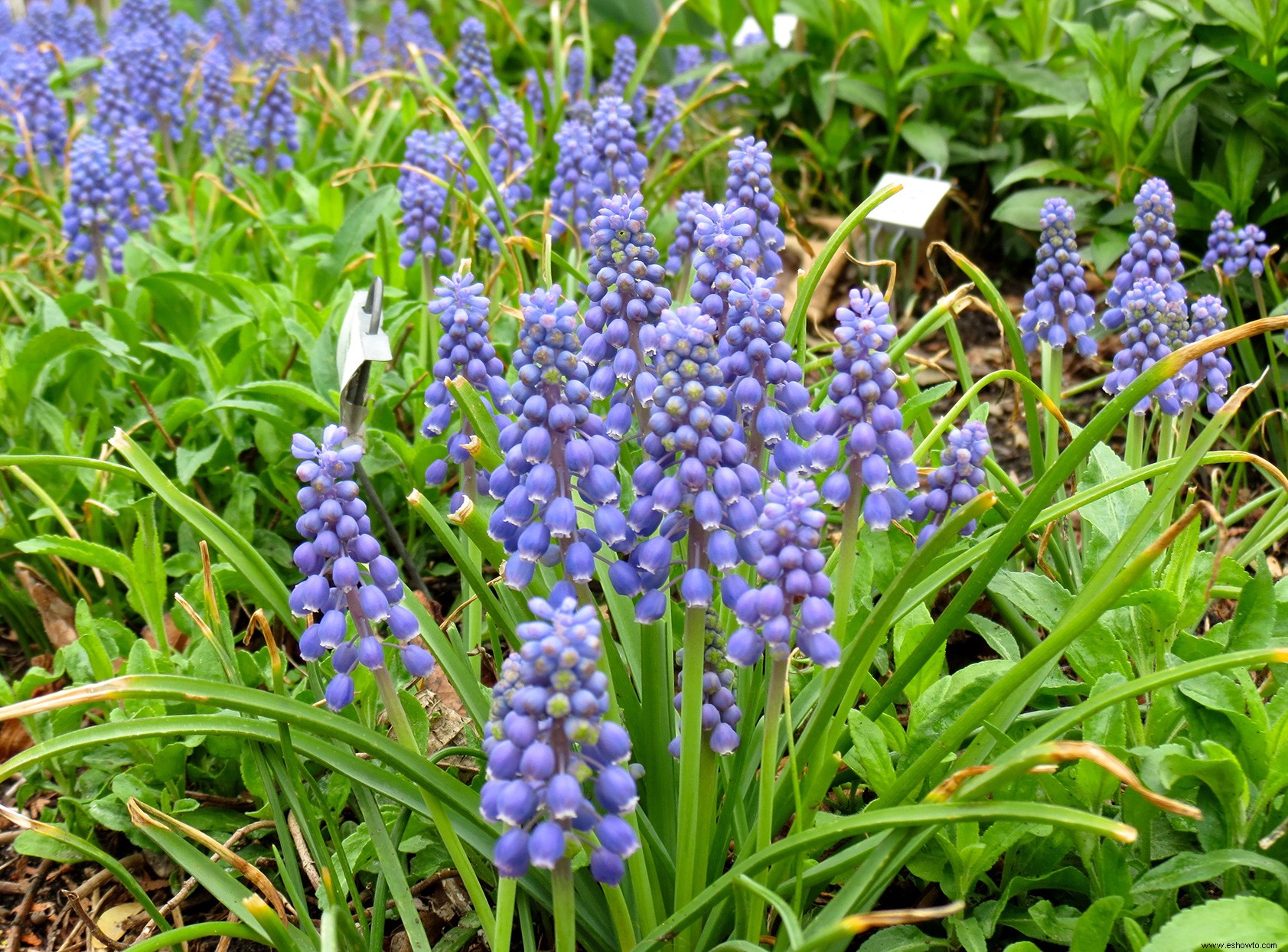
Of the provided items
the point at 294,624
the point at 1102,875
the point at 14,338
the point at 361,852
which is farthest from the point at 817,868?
the point at 14,338

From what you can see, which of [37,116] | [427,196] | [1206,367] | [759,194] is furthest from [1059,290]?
[37,116]

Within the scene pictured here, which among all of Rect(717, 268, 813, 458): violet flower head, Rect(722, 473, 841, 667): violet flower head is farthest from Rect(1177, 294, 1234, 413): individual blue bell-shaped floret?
Rect(722, 473, 841, 667): violet flower head

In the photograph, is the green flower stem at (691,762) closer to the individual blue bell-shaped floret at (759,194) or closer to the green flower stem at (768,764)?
the green flower stem at (768,764)

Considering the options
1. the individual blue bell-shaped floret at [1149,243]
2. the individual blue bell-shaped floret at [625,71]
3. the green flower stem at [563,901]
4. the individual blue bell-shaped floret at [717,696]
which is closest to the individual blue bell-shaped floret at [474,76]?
the individual blue bell-shaped floret at [625,71]

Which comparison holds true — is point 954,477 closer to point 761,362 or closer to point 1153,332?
point 761,362

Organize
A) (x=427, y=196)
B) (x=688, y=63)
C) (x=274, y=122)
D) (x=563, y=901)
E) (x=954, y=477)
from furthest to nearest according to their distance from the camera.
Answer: (x=688, y=63)
(x=274, y=122)
(x=427, y=196)
(x=954, y=477)
(x=563, y=901)

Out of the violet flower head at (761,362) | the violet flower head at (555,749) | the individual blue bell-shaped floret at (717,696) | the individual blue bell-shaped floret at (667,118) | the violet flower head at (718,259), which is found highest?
the violet flower head at (718,259)
